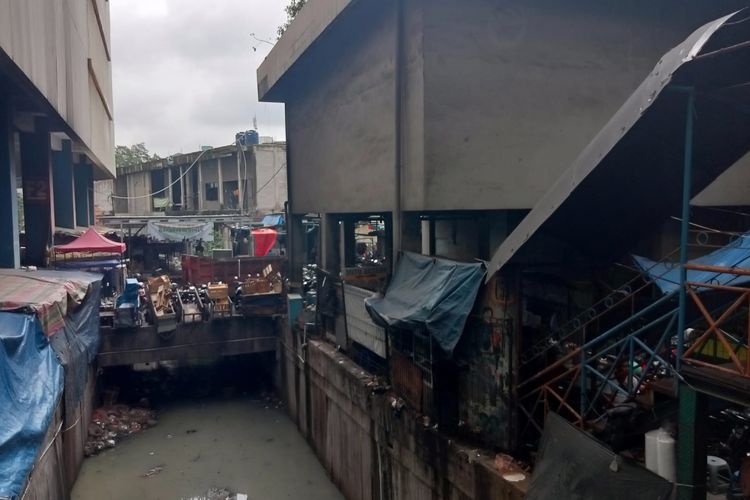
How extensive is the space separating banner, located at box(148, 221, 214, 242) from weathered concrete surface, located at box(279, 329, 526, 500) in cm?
1340

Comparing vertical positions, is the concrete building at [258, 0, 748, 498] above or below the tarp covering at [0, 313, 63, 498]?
above

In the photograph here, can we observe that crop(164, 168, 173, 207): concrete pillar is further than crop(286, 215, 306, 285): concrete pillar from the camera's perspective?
Yes

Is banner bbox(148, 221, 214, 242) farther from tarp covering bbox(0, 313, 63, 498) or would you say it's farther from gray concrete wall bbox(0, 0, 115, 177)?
tarp covering bbox(0, 313, 63, 498)

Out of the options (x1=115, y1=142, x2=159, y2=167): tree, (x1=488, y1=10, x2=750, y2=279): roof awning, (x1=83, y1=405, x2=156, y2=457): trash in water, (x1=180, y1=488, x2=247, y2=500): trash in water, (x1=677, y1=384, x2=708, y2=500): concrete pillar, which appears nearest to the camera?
(x1=488, y1=10, x2=750, y2=279): roof awning

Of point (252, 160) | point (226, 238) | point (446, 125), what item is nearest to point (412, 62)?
point (446, 125)

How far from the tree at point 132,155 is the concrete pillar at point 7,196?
4877 centimetres

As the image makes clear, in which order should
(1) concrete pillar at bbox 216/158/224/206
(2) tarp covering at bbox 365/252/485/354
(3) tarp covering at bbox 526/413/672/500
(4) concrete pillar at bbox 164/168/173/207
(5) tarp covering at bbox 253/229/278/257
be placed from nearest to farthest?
(3) tarp covering at bbox 526/413/672/500 → (2) tarp covering at bbox 365/252/485/354 → (5) tarp covering at bbox 253/229/278/257 → (1) concrete pillar at bbox 216/158/224/206 → (4) concrete pillar at bbox 164/168/173/207

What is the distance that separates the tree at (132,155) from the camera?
6092 cm

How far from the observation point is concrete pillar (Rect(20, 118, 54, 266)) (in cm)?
1652

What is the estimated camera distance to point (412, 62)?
34.1 ft

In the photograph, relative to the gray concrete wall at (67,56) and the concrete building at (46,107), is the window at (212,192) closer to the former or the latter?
the gray concrete wall at (67,56)

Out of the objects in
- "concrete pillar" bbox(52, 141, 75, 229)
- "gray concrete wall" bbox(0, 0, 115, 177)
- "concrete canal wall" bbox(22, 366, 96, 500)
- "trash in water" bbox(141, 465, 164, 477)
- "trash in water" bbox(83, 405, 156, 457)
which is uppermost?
"gray concrete wall" bbox(0, 0, 115, 177)

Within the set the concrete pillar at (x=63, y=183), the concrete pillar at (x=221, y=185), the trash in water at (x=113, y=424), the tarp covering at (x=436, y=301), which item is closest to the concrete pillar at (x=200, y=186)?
the concrete pillar at (x=221, y=185)

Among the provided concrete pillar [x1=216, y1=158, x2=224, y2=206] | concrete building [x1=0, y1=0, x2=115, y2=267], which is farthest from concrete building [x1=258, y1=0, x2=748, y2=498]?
concrete pillar [x1=216, y1=158, x2=224, y2=206]
